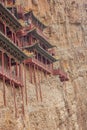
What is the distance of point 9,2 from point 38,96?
12398mm

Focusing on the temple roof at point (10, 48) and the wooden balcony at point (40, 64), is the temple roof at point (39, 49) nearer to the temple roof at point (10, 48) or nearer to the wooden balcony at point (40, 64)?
the wooden balcony at point (40, 64)

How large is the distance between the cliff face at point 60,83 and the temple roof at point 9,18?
19.7 feet

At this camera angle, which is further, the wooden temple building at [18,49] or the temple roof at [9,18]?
the temple roof at [9,18]

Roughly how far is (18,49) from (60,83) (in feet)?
48.1

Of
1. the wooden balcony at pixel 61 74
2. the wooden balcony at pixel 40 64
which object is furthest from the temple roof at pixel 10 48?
the wooden balcony at pixel 61 74

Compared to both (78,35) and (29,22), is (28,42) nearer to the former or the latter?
(29,22)

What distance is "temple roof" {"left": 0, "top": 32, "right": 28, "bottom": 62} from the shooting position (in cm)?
2546

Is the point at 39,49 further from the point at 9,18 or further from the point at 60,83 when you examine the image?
the point at 9,18

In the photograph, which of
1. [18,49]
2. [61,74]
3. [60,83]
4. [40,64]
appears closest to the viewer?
[18,49]

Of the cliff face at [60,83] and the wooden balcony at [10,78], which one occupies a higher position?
the wooden balcony at [10,78]

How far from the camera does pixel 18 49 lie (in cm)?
2755

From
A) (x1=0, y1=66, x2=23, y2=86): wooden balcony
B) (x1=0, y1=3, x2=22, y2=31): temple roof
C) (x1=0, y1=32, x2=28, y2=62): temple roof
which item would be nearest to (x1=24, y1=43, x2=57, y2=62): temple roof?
(x1=0, y1=3, x2=22, y2=31): temple roof

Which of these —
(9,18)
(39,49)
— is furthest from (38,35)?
(9,18)

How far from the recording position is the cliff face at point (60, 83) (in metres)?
28.0
